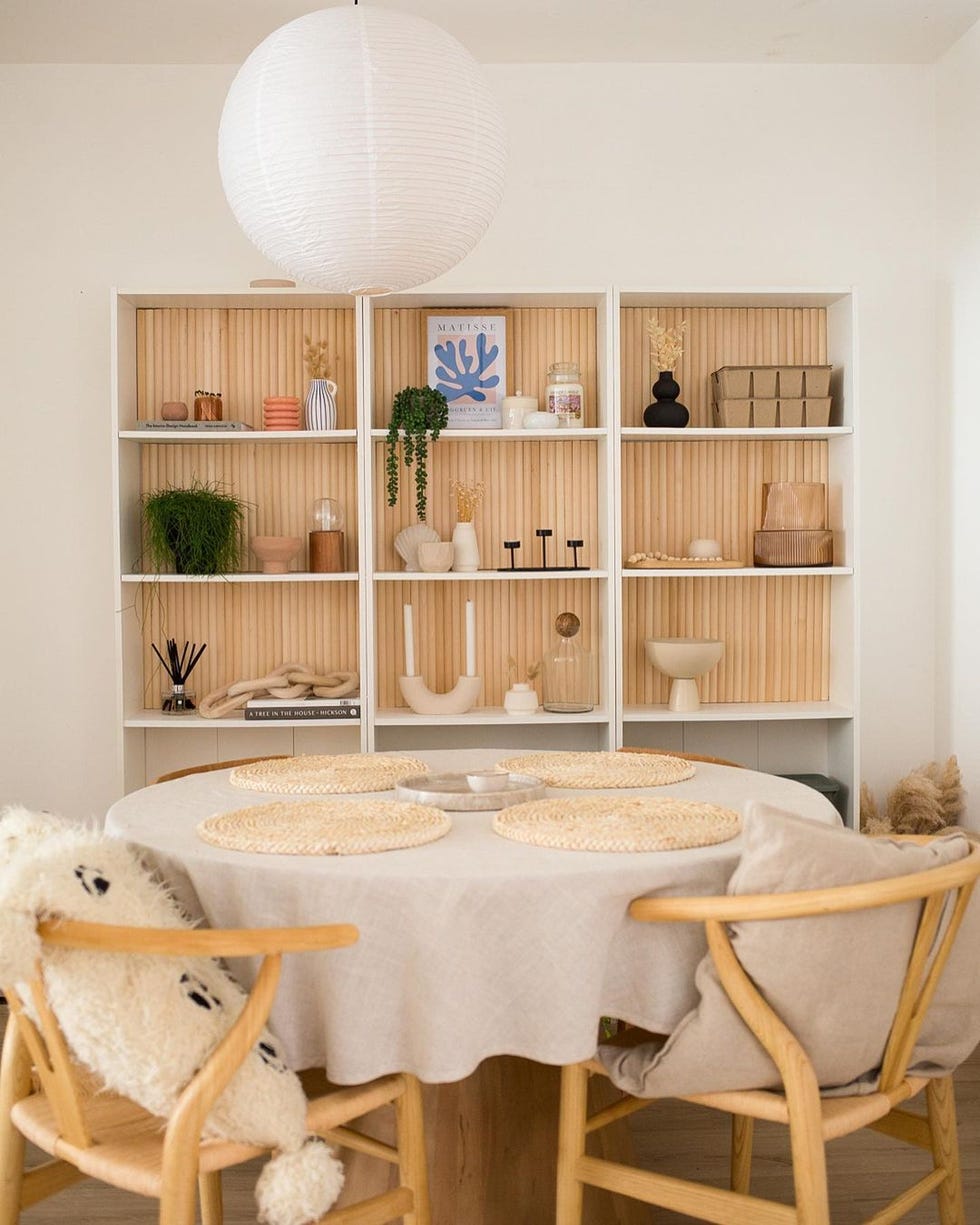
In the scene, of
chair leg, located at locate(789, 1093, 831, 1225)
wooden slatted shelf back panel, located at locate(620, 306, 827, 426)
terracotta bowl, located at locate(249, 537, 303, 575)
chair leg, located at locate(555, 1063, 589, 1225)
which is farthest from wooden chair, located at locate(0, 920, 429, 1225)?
wooden slatted shelf back panel, located at locate(620, 306, 827, 426)

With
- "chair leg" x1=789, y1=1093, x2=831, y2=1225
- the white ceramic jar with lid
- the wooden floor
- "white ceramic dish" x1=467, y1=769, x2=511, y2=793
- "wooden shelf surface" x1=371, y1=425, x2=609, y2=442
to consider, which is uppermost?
the white ceramic jar with lid

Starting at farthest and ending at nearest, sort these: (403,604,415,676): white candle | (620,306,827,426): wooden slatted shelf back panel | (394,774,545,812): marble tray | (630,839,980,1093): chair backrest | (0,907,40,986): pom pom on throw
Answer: (620,306,827,426): wooden slatted shelf back panel
(403,604,415,676): white candle
(394,774,545,812): marble tray
(630,839,980,1093): chair backrest
(0,907,40,986): pom pom on throw

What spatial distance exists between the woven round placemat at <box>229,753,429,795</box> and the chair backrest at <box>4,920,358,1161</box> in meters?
0.81

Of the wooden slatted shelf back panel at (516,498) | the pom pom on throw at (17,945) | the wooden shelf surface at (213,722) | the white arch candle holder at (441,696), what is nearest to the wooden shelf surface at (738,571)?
the wooden slatted shelf back panel at (516,498)

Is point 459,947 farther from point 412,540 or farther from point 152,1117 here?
point 412,540

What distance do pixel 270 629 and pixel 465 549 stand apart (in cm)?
71

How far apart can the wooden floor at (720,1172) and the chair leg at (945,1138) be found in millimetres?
359

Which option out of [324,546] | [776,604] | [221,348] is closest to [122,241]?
[221,348]

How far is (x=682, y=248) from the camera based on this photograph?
3.90 m

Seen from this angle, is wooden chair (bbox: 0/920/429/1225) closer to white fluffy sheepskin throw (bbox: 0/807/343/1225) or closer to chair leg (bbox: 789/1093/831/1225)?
white fluffy sheepskin throw (bbox: 0/807/343/1225)

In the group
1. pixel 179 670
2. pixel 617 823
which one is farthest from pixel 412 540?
pixel 617 823

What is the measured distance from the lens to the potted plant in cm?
362

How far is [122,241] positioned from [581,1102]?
3095 mm

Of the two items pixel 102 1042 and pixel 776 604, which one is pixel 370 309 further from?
pixel 102 1042
